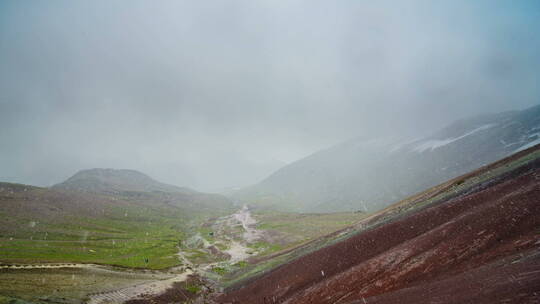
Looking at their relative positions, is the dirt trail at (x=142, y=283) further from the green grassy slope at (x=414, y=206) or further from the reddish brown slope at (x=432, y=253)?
the reddish brown slope at (x=432, y=253)

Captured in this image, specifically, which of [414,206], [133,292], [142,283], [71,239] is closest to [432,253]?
[414,206]

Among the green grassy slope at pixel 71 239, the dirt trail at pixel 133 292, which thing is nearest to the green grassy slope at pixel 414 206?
the dirt trail at pixel 133 292

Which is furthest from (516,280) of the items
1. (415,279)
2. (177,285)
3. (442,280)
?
(177,285)

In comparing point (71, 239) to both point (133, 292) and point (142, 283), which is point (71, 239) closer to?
point (142, 283)

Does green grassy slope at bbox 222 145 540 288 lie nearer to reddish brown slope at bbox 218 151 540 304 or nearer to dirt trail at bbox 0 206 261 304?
reddish brown slope at bbox 218 151 540 304

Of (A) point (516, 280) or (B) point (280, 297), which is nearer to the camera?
(A) point (516, 280)

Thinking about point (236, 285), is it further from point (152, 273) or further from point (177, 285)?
point (152, 273)

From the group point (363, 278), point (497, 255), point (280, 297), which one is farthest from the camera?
point (280, 297)

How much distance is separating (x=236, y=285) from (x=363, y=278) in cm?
3523

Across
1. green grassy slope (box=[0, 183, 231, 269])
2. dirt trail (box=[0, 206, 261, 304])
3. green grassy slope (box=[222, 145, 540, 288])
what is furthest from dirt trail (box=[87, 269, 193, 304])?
green grassy slope (box=[0, 183, 231, 269])

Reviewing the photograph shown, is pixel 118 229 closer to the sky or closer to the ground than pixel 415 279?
closer to the sky

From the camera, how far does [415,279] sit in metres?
28.1

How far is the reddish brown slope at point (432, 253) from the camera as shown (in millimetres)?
24320

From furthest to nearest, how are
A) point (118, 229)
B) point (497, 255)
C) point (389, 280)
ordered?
point (118, 229) < point (389, 280) < point (497, 255)
